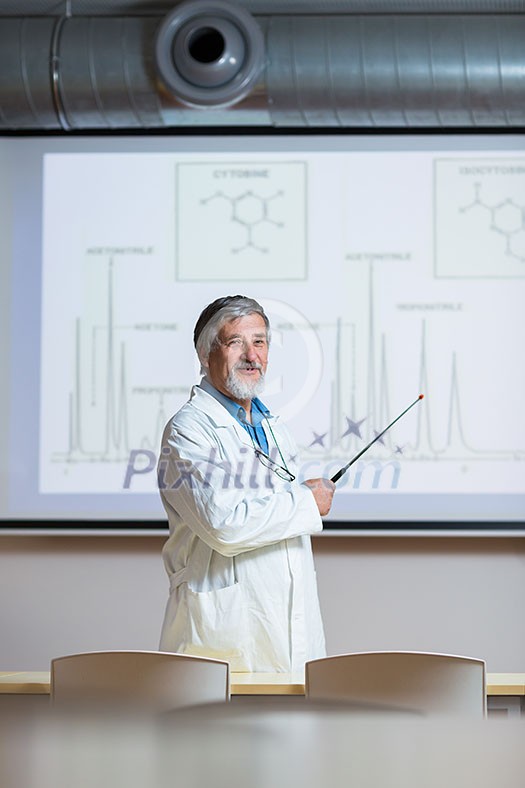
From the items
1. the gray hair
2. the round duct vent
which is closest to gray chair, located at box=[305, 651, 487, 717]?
the gray hair

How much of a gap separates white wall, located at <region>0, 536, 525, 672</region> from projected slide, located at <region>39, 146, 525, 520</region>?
1.07ft

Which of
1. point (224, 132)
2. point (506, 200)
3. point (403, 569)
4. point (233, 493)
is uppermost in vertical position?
point (224, 132)

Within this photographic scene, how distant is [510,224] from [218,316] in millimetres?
1702

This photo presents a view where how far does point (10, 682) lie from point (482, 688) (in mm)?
952

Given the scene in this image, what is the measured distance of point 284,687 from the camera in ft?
5.97

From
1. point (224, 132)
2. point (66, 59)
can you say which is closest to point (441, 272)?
point (224, 132)

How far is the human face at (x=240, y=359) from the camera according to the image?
2.38 m

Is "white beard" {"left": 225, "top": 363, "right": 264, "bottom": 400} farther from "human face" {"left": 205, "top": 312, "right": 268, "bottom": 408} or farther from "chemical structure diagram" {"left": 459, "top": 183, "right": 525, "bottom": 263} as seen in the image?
"chemical structure diagram" {"left": 459, "top": 183, "right": 525, "bottom": 263}

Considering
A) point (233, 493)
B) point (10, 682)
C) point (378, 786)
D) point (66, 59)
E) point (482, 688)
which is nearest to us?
point (378, 786)

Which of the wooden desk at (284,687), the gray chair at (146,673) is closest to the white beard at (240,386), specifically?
the wooden desk at (284,687)

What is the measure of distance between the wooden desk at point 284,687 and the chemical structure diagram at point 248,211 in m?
2.13

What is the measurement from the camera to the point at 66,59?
3.21 metres

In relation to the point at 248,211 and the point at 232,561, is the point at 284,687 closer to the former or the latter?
the point at 232,561

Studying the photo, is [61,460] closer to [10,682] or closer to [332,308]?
[332,308]
